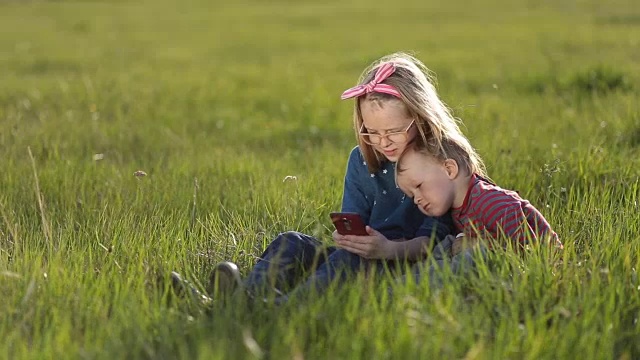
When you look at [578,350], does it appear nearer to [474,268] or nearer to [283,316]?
[474,268]

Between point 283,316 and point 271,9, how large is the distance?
24876 millimetres

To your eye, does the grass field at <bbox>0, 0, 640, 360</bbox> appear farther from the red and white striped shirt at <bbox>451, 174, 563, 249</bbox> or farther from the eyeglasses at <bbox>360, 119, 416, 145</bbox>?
the eyeglasses at <bbox>360, 119, 416, 145</bbox>

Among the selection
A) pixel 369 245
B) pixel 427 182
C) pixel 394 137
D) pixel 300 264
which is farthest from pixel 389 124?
pixel 300 264

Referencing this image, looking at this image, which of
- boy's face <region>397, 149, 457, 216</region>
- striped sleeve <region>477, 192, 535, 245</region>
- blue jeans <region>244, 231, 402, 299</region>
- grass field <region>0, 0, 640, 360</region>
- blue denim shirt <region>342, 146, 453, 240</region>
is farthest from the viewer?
blue denim shirt <region>342, 146, 453, 240</region>

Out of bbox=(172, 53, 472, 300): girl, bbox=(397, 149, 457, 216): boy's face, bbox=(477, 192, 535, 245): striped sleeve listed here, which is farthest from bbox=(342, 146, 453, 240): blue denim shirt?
bbox=(477, 192, 535, 245): striped sleeve

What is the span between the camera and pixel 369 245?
3785mm

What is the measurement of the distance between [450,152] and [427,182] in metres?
0.18

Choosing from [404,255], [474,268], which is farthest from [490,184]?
[474,268]

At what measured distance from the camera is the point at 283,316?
3021 millimetres

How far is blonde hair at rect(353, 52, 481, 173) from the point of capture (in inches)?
155

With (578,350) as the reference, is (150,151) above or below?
below

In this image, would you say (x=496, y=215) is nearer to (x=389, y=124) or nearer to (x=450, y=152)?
(x=450, y=152)

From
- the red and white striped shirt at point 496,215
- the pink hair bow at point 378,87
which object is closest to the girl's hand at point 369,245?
the red and white striped shirt at point 496,215

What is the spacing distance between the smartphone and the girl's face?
36 cm
